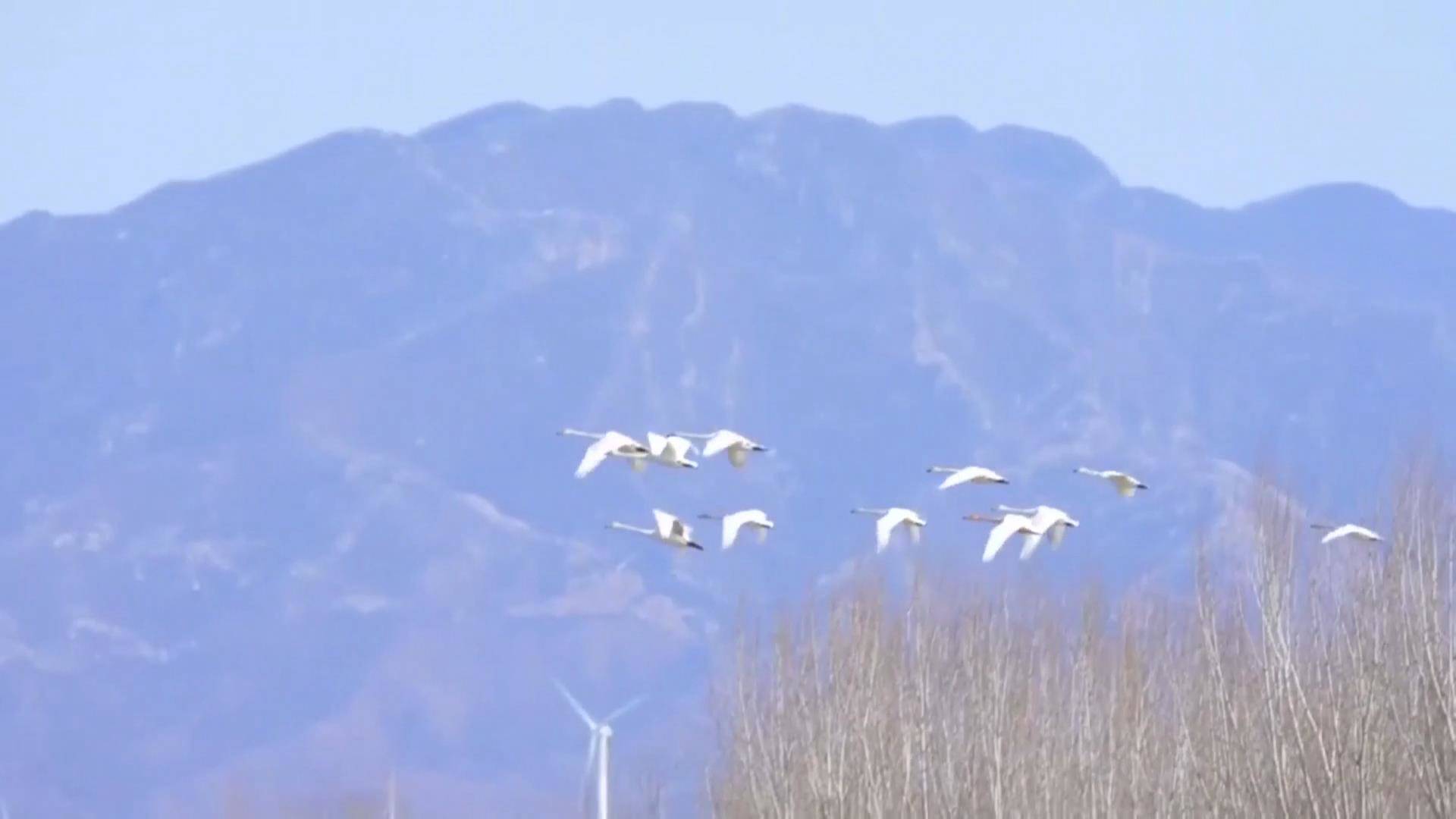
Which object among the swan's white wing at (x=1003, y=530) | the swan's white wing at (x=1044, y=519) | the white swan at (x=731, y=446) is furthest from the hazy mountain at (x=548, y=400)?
the white swan at (x=731, y=446)

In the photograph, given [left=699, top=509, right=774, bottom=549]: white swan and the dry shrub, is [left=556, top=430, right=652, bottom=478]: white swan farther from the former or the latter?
the dry shrub

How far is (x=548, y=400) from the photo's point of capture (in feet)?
457

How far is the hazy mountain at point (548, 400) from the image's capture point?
11538 cm

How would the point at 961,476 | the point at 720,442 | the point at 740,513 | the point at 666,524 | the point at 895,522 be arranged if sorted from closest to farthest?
the point at 720,442, the point at 666,524, the point at 961,476, the point at 740,513, the point at 895,522

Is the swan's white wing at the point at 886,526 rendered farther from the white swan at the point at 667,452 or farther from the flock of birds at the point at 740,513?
the white swan at the point at 667,452

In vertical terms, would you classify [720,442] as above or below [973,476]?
above

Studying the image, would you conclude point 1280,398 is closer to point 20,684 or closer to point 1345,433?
point 1345,433

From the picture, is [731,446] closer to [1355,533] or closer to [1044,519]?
[1044,519]

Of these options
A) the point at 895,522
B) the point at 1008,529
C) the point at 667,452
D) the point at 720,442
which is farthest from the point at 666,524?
the point at 1008,529

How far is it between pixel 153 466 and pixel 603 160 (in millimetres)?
46507

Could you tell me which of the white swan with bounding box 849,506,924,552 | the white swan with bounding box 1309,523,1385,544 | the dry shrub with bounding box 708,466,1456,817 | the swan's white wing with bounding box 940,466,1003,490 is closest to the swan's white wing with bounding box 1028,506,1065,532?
the swan's white wing with bounding box 940,466,1003,490

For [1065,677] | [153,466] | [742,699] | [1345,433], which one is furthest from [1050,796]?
[1345,433]

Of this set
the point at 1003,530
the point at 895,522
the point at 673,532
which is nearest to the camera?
the point at 673,532

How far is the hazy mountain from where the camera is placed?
115 m
